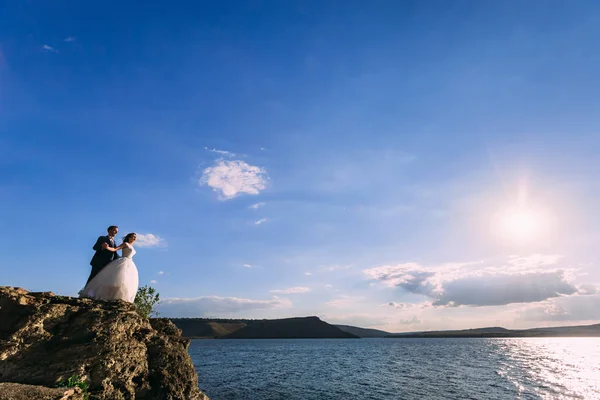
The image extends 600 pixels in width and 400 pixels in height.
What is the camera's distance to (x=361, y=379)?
61.8 meters

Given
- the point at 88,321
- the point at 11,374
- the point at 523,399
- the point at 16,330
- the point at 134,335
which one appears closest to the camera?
the point at 11,374

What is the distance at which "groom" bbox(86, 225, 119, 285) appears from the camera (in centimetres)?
1972

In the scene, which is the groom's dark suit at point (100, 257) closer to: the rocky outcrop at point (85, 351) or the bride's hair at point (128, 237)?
the bride's hair at point (128, 237)

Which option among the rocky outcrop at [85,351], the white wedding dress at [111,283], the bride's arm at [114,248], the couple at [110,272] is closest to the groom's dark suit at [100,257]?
the couple at [110,272]

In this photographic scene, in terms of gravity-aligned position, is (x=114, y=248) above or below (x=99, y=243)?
below

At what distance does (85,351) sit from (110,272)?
455 centimetres

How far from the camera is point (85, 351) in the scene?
16.2 m

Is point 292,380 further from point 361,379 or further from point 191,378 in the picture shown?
point 191,378

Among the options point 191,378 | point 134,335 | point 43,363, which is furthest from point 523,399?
point 43,363

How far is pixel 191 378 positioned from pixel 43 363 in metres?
7.67

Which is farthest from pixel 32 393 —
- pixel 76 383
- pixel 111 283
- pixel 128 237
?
pixel 128 237

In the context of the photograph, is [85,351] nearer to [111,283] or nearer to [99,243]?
[111,283]

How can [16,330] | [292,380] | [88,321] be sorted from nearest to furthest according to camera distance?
[16,330]
[88,321]
[292,380]

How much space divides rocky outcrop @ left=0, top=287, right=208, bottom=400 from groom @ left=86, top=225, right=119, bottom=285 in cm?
229
